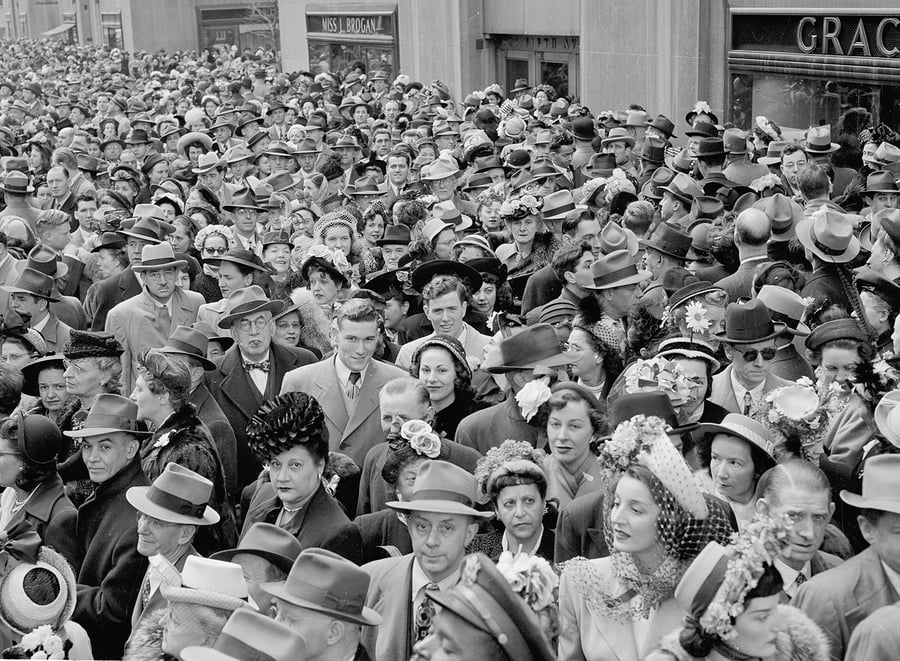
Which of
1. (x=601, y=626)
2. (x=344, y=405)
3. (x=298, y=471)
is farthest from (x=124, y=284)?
(x=601, y=626)

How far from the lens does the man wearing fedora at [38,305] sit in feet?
28.3

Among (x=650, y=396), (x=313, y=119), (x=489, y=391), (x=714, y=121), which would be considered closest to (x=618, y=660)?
(x=650, y=396)

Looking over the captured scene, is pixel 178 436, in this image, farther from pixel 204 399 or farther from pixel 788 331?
pixel 788 331

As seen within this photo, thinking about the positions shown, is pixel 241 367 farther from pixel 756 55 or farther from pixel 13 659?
pixel 756 55

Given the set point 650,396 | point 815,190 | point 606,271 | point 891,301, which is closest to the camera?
point 650,396

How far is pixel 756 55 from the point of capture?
15.6m

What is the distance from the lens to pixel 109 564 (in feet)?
17.8

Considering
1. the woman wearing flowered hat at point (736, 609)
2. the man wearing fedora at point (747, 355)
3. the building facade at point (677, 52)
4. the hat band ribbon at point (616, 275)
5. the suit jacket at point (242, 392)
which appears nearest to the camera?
the woman wearing flowered hat at point (736, 609)

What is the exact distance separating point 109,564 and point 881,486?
3.28 m

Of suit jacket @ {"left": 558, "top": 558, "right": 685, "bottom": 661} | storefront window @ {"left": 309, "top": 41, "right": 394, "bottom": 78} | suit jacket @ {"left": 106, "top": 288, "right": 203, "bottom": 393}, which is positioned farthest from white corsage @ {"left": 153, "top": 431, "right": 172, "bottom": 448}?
storefront window @ {"left": 309, "top": 41, "right": 394, "bottom": 78}

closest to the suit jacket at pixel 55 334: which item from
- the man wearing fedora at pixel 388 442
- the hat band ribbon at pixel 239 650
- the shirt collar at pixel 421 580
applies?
the man wearing fedora at pixel 388 442

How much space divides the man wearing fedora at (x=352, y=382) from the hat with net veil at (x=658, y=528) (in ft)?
9.61

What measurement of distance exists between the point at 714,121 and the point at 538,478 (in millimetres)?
10103

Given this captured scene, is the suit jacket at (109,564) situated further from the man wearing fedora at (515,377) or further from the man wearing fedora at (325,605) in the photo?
the man wearing fedora at (515,377)
